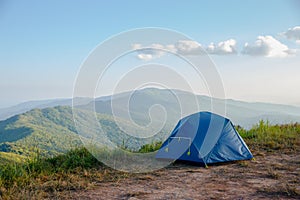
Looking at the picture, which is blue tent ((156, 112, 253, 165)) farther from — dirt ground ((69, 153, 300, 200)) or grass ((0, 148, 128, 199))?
grass ((0, 148, 128, 199))

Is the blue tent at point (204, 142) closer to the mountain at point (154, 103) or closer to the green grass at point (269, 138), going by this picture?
the mountain at point (154, 103)

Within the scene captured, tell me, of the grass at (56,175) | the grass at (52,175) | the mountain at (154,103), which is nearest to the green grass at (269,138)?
the grass at (56,175)

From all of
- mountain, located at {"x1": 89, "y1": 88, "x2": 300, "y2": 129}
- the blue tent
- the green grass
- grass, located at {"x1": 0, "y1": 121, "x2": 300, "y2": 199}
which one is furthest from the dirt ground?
the green grass

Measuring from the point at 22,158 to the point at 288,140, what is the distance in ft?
22.5

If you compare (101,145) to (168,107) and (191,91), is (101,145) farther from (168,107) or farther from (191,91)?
(191,91)

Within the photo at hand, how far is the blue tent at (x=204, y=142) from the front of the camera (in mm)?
6102

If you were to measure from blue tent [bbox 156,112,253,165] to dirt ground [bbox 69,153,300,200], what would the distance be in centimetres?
22

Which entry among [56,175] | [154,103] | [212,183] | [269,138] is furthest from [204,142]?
[269,138]

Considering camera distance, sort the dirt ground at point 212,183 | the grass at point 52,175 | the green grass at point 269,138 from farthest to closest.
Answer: the green grass at point 269,138 → the grass at point 52,175 → the dirt ground at point 212,183

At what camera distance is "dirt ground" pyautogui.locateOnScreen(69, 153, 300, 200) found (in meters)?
4.08

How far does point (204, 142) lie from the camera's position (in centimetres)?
623

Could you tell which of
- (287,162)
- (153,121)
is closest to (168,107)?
(153,121)

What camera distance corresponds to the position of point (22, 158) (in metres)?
5.54

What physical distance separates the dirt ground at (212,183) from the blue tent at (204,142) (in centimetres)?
22
